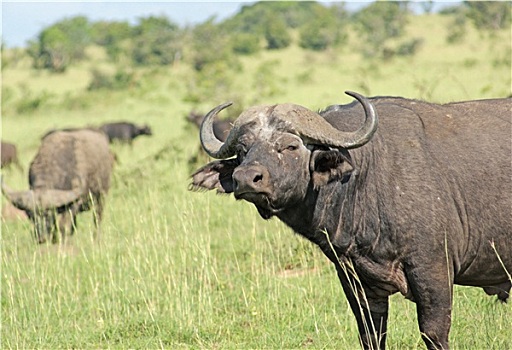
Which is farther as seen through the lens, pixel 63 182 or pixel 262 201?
pixel 63 182

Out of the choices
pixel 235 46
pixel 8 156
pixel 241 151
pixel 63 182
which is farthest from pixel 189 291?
pixel 235 46

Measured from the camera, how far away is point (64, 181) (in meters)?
9.93

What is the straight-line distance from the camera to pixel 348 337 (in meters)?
5.06

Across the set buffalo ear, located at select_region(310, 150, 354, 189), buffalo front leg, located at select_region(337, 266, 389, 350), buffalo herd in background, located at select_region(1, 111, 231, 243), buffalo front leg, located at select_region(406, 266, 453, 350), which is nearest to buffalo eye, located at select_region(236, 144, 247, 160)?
buffalo ear, located at select_region(310, 150, 354, 189)

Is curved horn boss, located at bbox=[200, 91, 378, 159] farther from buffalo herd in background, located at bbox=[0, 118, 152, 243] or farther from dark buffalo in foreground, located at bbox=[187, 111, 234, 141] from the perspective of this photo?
dark buffalo in foreground, located at bbox=[187, 111, 234, 141]

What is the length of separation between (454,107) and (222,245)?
3.60 m

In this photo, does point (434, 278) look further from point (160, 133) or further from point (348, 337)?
point (160, 133)

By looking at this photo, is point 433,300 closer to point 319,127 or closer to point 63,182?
point 319,127

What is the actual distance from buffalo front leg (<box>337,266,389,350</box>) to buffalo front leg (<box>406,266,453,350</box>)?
14.1 inches

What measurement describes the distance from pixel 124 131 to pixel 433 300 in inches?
606

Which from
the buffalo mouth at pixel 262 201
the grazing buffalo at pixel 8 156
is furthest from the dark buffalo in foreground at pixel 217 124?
the buffalo mouth at pixel 262 201

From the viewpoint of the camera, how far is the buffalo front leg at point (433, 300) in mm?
3975

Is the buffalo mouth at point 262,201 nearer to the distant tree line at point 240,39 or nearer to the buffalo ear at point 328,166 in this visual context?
the buffalo ear at point 328,166

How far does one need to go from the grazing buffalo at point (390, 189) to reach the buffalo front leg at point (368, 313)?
0.02 meters
